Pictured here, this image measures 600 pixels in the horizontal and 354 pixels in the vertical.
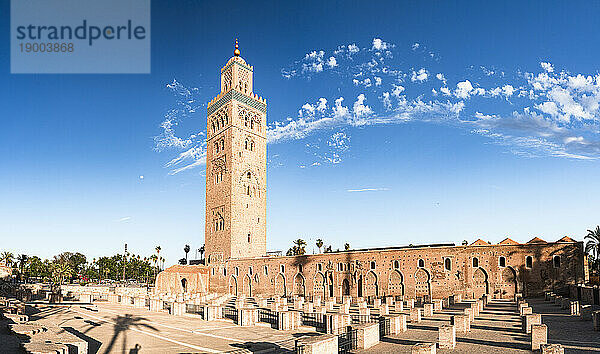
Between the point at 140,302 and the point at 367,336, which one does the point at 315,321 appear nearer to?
the point at 367,336

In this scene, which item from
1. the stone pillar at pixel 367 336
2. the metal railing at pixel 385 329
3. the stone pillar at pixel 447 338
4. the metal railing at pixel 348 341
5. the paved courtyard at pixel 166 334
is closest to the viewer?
the metal railing at pixel 348 341

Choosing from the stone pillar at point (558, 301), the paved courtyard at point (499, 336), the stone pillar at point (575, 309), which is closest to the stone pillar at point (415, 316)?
the paved courtyard at point (499, 336)

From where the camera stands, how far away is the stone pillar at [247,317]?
69.8 ft

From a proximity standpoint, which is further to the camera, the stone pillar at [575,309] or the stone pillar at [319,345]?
the stone pillar at [575,309]

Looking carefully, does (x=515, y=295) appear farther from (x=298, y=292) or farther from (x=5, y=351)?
(x=5, y=351)

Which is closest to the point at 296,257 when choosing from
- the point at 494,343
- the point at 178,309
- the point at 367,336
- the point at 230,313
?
the point at 230,313

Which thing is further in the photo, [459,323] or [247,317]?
[247,317]

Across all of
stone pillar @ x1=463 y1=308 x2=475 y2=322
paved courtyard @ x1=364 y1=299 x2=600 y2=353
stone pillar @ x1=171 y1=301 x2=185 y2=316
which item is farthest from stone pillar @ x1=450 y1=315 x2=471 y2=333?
stone pillar @ x1=171 y1=301 x2=185 y2=316

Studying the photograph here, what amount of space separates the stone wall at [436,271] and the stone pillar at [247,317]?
15298mm

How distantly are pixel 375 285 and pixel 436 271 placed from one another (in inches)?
211

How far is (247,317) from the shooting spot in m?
21.4

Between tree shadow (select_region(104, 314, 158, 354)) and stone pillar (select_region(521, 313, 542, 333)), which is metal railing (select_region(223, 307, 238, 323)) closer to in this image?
tree shadow (select_region(104, 314, 158, 354))

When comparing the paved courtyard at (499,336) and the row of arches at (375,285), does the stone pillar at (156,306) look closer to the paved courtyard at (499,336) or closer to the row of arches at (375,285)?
the row of arches at (375,285)

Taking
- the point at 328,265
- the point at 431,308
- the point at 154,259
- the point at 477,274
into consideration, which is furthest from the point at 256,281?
the point at 154,259
